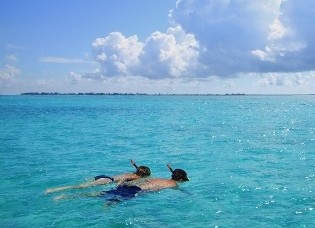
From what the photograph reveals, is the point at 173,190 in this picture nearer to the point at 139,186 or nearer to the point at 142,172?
the point at 139,186

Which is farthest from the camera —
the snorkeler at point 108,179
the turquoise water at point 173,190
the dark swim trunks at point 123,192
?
the snorkeler at point 108,179

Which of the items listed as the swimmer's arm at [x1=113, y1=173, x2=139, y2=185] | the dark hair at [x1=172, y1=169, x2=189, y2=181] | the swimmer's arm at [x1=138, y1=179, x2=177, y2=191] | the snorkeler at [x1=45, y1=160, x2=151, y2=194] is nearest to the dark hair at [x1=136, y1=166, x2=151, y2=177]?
the snorkeler at [x1=45, y1=160, x2=151, y2=194]

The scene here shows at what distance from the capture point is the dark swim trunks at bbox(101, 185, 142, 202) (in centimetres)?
1783

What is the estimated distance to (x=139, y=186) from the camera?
19.1 m

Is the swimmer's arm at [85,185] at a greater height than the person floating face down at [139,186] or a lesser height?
lesser

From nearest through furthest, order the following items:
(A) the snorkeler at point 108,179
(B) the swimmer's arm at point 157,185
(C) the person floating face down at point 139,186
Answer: (C) the person floating face down at point 139,186
(B) the swimmer's arm at point 157,185
(A) the snorkeler at point 108,179

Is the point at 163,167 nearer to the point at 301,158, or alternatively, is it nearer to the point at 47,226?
the point at 301,158

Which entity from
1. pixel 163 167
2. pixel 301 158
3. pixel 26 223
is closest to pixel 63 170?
pixel 163 167

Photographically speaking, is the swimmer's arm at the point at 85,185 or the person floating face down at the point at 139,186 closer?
the person floating face down at the point at 139,186

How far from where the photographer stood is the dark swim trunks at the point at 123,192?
17827 mm

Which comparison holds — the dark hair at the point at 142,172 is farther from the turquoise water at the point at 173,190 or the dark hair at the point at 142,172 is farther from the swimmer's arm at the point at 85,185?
the turquoise water at the point at 173,190

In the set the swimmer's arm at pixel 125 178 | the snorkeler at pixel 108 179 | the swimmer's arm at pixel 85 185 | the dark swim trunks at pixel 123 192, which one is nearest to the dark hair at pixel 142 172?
the snorkeler at pixel 108 179

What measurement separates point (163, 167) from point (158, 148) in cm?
1006

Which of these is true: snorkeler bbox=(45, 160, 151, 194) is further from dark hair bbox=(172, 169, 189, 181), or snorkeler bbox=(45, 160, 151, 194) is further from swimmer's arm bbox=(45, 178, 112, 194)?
dark hair bbox=(172, 169, 189, 181)
